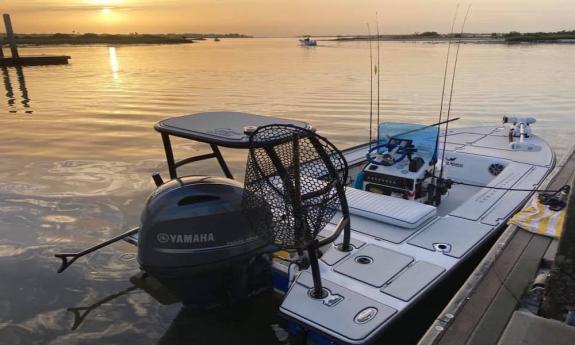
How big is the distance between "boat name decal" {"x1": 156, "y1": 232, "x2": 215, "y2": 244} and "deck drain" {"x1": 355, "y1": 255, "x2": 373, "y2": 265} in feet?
4.09

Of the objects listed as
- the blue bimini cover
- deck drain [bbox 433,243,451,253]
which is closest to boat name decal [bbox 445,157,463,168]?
the blue bimini cover

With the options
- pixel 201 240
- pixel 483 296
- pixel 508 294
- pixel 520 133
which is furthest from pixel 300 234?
pixel 520 133

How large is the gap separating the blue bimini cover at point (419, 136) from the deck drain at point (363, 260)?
1718mm

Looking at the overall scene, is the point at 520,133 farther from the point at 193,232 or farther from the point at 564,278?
the point at 193,232

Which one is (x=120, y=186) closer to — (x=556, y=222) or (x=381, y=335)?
(x=381, y=335)

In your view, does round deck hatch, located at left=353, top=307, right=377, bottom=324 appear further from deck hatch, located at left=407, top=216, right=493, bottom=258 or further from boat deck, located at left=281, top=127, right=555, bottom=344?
deck hatch, located at left=407, top=216, right=493, bottom=258

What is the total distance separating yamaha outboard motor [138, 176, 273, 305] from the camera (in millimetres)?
2865

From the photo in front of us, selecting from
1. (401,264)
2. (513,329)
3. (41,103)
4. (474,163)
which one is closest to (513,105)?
(474,163)

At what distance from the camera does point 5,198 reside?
597 cm

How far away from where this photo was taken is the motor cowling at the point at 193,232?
9.39 feet

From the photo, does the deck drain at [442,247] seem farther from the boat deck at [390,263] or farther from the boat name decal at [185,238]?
the boat name decal at [185,238]

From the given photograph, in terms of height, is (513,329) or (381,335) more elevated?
(513,329)

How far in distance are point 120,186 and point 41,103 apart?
1061 cm

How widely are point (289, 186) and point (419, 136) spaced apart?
280cm
